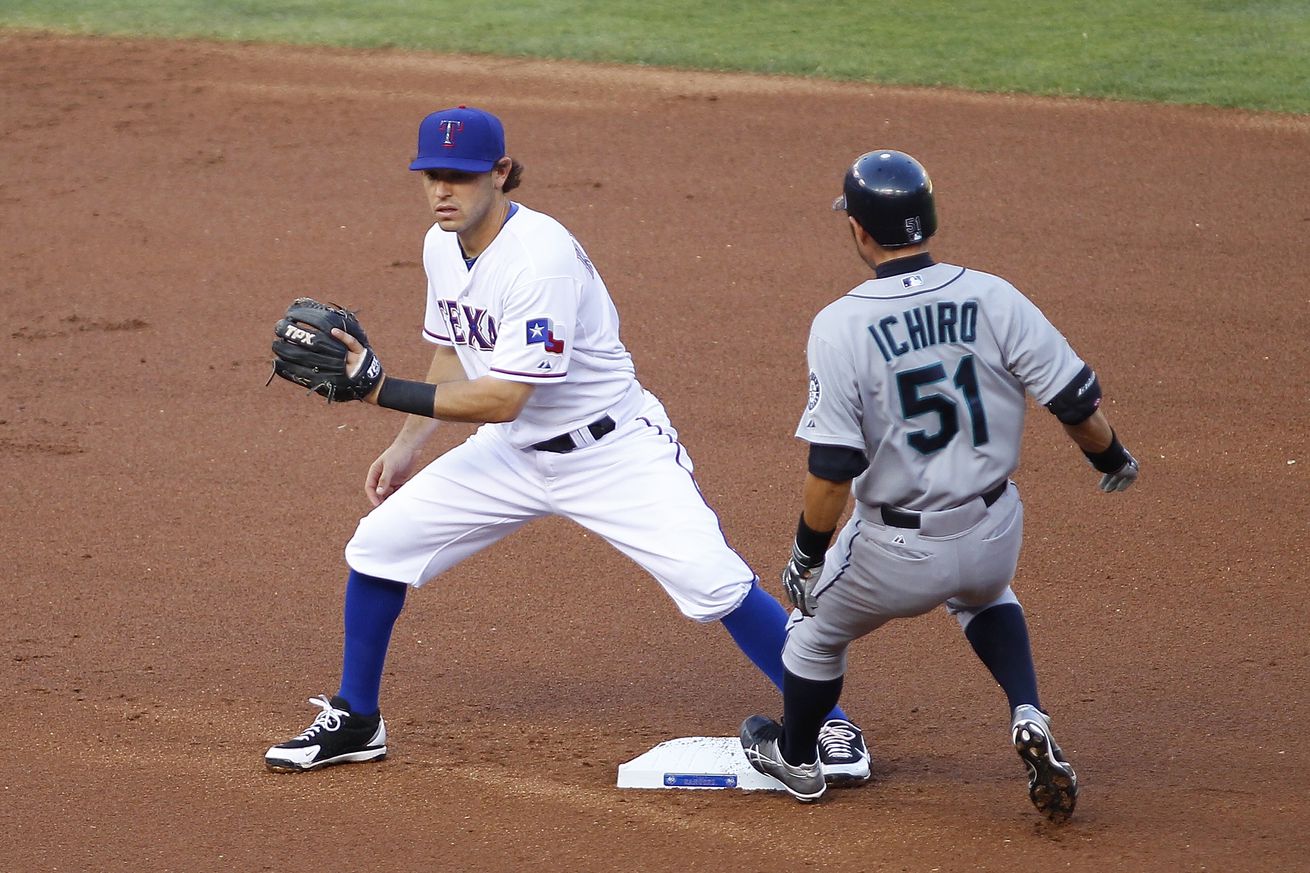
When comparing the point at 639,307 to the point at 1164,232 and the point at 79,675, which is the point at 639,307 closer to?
the point at 1164,232

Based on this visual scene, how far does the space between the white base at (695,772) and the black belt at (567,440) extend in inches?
33.5

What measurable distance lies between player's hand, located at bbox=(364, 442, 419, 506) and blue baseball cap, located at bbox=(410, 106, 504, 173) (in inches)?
34.1

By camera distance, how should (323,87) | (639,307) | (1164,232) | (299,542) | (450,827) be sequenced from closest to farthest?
(450,827)
(299,542)
(639,307)
(1164,232)
(323,87)

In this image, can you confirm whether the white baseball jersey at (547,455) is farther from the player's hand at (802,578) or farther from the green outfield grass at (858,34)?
the green outfield grass at (858,34)

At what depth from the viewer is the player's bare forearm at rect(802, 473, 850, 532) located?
322 centimetres

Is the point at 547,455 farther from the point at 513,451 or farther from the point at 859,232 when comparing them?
the point at 859,232

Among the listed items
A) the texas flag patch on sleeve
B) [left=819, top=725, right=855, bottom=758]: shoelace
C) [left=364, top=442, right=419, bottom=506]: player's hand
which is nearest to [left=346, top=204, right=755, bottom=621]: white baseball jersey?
the texas flag patch on sleeve

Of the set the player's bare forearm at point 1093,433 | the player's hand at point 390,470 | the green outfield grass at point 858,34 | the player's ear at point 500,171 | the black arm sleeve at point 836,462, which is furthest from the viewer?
the green outfield grass at point 858,34

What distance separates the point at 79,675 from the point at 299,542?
111cm

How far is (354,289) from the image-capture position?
7.89 metres

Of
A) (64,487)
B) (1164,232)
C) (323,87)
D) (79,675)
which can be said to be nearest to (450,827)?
(79,675)

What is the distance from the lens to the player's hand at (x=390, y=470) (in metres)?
4.23

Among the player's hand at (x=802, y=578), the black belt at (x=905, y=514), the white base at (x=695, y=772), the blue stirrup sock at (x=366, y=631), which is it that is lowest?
the white base at (x=695, y=772)

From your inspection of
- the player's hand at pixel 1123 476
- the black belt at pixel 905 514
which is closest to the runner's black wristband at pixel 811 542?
the black belt at pixel 905 514
